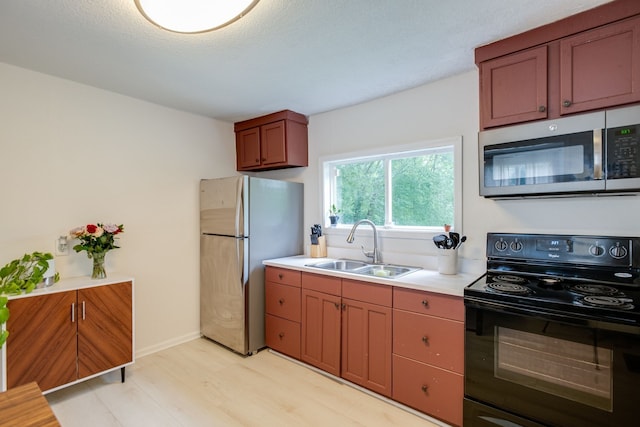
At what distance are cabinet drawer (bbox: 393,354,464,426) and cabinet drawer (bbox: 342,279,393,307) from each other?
0.37 metres

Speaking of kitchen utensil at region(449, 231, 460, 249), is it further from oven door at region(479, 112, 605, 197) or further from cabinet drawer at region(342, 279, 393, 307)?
cabinet drawer at region(342, 279, 393, 307)

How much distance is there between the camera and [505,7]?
1612mm

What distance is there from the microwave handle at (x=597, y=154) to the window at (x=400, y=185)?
848 mm

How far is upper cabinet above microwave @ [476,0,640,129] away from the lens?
1558mm

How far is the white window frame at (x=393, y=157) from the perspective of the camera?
2.42 meters

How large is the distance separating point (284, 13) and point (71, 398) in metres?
2.86

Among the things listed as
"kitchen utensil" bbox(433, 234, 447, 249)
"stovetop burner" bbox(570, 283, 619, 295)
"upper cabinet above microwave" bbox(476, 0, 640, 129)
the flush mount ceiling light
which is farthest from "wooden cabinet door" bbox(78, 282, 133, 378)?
"stovetop burner" bbox(570, 283, 619, 295)

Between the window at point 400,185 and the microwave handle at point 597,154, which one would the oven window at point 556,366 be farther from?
the window at point 400,185

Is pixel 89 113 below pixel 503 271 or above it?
above

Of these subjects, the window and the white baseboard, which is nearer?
the window

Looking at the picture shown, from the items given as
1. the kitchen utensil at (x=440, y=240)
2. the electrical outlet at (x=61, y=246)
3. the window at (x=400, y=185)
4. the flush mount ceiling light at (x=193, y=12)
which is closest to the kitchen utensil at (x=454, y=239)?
the kitchen utensil at (x=440, y=240)

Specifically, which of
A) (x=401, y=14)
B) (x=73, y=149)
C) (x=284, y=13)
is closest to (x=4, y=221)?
(x=73, y=149)

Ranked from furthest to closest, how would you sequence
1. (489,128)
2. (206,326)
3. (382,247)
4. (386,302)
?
1. (206,326)
2. (382,247)
3. (386,302)
4. (489,128)

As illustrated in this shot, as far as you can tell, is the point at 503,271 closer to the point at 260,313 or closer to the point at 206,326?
the point at 260,313
